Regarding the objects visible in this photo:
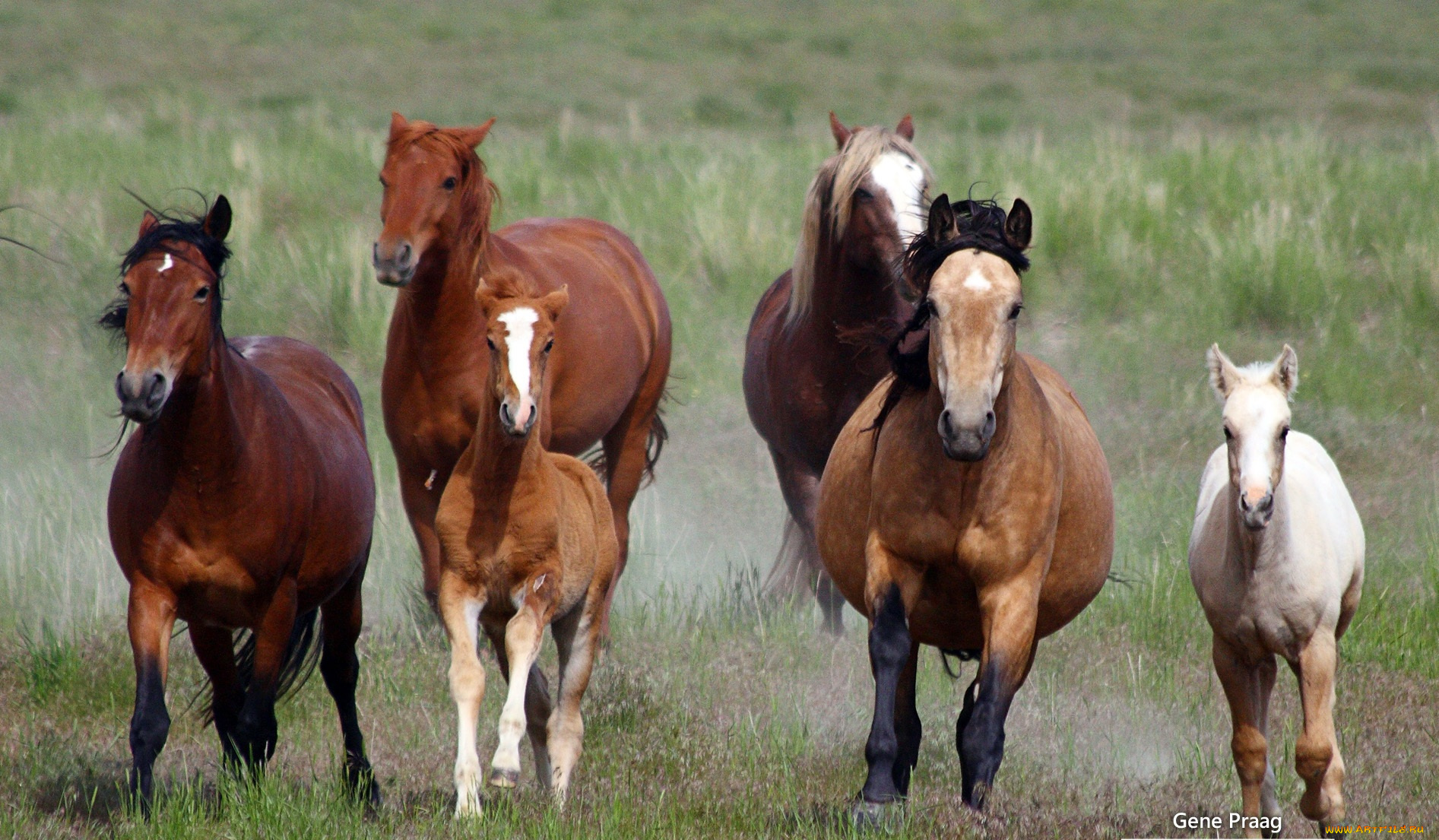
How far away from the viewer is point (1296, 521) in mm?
4812

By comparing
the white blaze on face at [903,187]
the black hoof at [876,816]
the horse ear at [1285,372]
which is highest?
the white blaze on face at [903,187]

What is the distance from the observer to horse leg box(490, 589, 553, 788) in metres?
4.56

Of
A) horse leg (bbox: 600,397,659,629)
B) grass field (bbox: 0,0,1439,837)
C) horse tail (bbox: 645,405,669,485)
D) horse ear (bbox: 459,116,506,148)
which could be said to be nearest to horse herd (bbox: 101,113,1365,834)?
grass field (bbox: 0,0,1439,837)

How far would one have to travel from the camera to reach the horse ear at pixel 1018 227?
4.68 meters

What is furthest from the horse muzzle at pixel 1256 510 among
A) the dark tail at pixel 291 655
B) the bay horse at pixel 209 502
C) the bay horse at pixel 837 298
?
the dark tail at pixel 291 655

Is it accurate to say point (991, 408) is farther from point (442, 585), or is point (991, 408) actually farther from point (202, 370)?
point (202, 370)

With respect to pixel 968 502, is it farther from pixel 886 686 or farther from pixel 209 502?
pixel 209 502

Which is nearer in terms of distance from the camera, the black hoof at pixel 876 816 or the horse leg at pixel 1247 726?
the black hoof at pixel 876 816

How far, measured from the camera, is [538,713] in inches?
211

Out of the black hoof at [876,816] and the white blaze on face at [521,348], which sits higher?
the white blaze on face at [521,348]

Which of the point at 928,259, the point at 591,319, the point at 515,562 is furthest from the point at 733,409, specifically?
the point at 928,259

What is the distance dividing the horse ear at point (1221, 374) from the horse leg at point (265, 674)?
306cm

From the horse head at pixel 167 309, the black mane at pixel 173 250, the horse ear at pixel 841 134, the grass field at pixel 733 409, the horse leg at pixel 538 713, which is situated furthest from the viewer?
the horse ear at pixel 841 134

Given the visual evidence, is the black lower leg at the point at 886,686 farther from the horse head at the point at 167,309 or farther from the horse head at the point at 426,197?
the horse head at the point at 426,197
